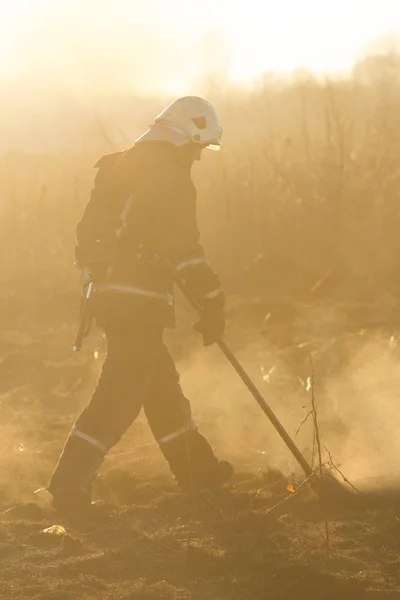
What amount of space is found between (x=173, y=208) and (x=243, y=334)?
12.4 feet

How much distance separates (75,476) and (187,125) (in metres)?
1.94

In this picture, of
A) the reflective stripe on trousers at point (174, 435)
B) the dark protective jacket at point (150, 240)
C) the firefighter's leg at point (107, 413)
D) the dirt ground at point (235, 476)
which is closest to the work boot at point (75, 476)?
the firefighter's leg at point (107, 413)

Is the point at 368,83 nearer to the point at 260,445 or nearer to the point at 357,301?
the point at 357,301

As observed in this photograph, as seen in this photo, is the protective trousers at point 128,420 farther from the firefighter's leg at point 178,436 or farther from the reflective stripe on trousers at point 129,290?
the reflective stripe on trousers at point 129,290

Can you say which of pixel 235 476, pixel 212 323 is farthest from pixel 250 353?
pixel 212 323

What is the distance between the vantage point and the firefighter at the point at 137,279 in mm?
5188

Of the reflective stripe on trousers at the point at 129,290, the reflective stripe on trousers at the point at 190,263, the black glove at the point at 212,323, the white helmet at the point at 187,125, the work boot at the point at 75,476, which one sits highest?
the white helmet at the point at 187,125

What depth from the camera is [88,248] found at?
17.6 feet

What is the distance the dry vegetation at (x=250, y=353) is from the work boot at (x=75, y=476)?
12 centimetres

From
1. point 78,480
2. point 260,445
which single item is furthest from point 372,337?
point 78,480

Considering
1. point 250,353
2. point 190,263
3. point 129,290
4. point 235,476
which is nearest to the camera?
point 190,263

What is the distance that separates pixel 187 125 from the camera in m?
5.44

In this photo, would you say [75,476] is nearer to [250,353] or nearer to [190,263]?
[190,263]

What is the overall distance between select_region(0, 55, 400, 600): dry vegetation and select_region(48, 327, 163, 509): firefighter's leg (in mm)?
187
